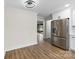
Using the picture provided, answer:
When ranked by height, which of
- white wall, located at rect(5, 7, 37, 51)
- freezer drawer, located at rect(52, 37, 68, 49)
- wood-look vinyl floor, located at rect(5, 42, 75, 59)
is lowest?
wood-look vinyl floor, located at rect(5, 42, 75, 59)

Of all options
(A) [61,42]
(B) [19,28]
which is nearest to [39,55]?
(A) [61,42]

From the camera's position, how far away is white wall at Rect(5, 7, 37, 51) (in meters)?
3.99

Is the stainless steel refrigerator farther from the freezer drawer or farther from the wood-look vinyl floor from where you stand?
the wood-look vinyl floor

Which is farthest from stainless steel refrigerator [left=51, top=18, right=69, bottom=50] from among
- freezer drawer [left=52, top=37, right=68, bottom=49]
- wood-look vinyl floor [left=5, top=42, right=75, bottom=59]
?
wood-look vinyl floor [left=5, top=42, right=75, bottom=59]

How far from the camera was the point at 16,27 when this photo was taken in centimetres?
440

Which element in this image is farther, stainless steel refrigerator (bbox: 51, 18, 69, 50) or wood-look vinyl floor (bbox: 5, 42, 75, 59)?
stainless steel refrigerator (bbox: 51, 18, 69, 50)

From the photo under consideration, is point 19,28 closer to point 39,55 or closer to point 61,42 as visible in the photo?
point 39,55

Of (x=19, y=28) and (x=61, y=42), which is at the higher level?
(x=19, y=28)

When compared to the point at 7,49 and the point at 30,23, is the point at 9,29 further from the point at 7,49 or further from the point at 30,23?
the point at 30,23

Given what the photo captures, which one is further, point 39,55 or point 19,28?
point 19,28

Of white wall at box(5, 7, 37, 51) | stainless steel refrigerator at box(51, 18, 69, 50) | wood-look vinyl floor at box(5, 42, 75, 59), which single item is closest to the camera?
wood-look vinyl floor at box(5, 42, 75, 59)

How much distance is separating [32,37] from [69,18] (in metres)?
3.03

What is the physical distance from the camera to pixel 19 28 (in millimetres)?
4562
